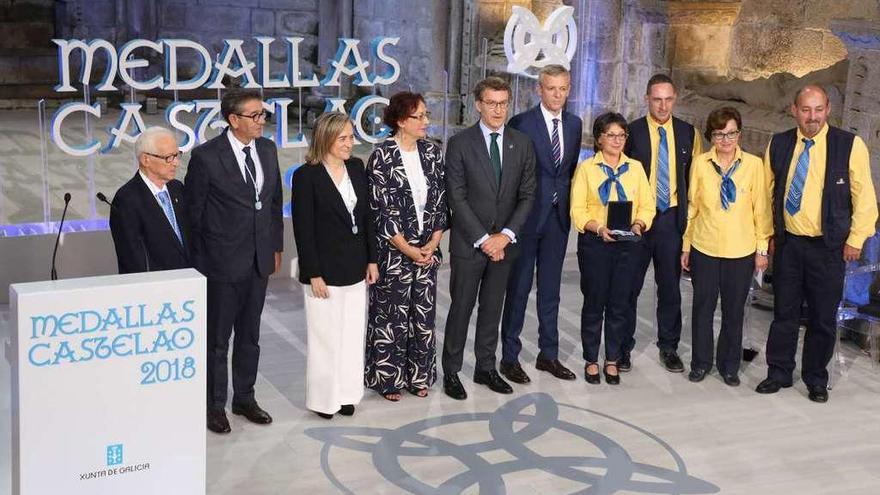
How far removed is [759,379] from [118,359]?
3.80m

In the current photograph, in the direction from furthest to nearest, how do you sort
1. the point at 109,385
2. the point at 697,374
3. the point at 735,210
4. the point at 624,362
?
the point at 624,362, the point at 697,374, the point at 735,210, the point at 109,385

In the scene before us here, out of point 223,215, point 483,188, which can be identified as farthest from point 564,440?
point 223,215

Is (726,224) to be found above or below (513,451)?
above

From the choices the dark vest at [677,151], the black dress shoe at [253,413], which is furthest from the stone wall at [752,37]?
the black dress shoe at [253,413]

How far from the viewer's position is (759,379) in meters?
6.31

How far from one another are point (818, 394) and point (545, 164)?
5.91 ft

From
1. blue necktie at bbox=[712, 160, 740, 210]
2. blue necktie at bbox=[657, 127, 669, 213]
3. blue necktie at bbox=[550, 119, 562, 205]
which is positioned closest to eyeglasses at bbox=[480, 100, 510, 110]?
blue necktie at bbox=[550, 119, 562, 205]

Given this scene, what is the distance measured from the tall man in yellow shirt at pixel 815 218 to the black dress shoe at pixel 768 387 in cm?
2

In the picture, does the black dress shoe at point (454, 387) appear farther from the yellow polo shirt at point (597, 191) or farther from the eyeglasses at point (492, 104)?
the eyeglasses at point (492, 104)

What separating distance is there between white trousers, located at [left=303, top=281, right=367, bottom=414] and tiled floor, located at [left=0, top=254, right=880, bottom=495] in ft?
0.38

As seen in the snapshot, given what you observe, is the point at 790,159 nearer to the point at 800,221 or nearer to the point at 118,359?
the point at 800,221

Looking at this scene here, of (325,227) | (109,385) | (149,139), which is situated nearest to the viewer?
(109,385)

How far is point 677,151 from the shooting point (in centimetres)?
613

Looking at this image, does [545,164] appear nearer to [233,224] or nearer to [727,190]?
[727,190]
